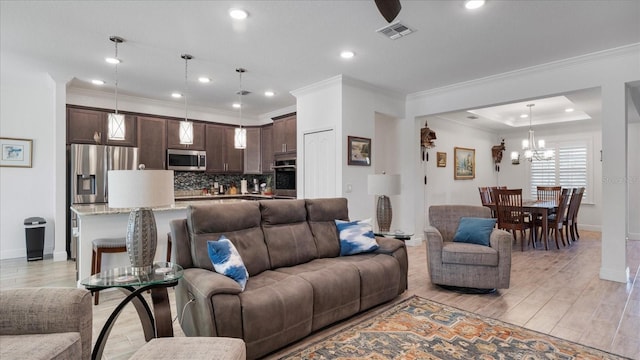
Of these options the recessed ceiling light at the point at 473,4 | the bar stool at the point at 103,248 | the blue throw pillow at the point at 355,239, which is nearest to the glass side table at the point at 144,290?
the bar stool at the point at 103,248

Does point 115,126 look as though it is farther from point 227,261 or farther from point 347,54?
point 347,54

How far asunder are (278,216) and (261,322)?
113 centimetres

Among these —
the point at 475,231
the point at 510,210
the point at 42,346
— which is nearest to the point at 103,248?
the point at 42,346

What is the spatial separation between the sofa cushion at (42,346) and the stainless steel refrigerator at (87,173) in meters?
3.93

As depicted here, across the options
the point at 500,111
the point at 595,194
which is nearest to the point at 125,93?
the point at 500,111

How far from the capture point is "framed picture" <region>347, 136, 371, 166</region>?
4.95 m

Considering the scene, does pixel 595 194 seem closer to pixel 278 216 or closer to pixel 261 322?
pixel 278 216

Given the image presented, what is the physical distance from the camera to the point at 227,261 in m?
2.39

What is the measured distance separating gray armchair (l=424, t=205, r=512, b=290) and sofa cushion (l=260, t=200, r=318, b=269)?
1331 mm

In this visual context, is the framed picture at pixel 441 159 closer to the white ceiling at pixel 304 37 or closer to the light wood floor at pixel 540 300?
the white ceiling at pixel 304 37

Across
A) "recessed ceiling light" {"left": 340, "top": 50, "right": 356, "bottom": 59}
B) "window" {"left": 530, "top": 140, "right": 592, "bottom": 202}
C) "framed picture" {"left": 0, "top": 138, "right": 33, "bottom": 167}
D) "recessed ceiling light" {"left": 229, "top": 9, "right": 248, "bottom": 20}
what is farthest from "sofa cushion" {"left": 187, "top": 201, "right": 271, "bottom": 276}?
"window" {"left": 530, "top": 140, "right": 592, "bottom": 202}

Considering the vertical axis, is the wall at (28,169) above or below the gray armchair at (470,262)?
above

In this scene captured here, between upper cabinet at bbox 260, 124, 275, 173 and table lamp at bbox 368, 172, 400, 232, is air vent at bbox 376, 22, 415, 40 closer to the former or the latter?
table lamp at bbox 368, 172, 400, 232

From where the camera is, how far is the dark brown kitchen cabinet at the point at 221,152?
22.3 feet
